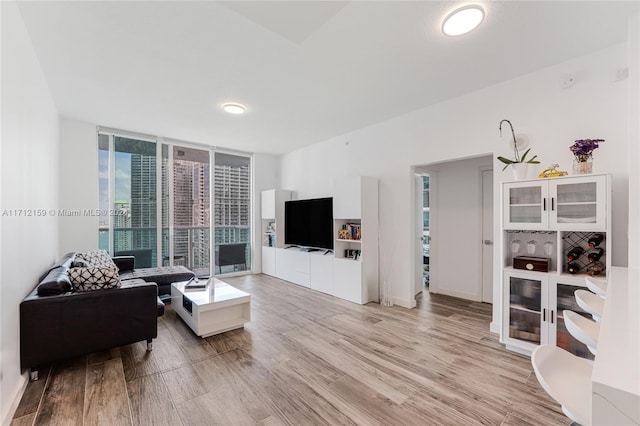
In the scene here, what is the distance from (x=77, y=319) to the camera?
2.31 metres

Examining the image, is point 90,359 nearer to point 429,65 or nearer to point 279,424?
point 279,424

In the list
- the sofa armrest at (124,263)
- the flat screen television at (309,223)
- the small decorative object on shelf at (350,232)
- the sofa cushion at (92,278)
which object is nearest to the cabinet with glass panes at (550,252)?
the small decorative object on shelf at (350,232)

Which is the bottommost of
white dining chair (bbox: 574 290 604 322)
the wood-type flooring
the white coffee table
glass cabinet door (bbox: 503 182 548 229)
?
the wood-type flooring

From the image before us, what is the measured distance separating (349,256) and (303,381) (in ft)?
8.44

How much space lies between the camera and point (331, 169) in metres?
5.26

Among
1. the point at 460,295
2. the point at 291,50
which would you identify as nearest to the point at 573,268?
the point at 460,295

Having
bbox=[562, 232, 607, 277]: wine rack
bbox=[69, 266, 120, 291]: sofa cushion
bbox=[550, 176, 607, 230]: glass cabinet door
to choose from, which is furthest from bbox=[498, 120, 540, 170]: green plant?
bbox=[69, 266, 120, 291]: sofa cushion

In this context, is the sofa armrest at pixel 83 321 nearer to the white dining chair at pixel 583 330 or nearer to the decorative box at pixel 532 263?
the white dining chair at pixel 583 330

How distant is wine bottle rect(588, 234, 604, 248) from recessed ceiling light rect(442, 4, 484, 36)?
2.16m

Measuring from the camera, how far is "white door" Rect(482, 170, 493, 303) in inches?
163

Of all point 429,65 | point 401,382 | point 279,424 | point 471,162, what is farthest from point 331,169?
point 279,424

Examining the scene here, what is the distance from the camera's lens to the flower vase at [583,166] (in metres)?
2.39

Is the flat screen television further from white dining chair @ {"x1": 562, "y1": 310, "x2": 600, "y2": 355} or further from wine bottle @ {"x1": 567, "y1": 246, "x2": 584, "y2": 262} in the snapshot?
white dining chair @ {"x1": 562, "y1": 310, "x2": 600, "y2": 355}

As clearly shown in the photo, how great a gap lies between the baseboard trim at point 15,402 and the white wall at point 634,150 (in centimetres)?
445
